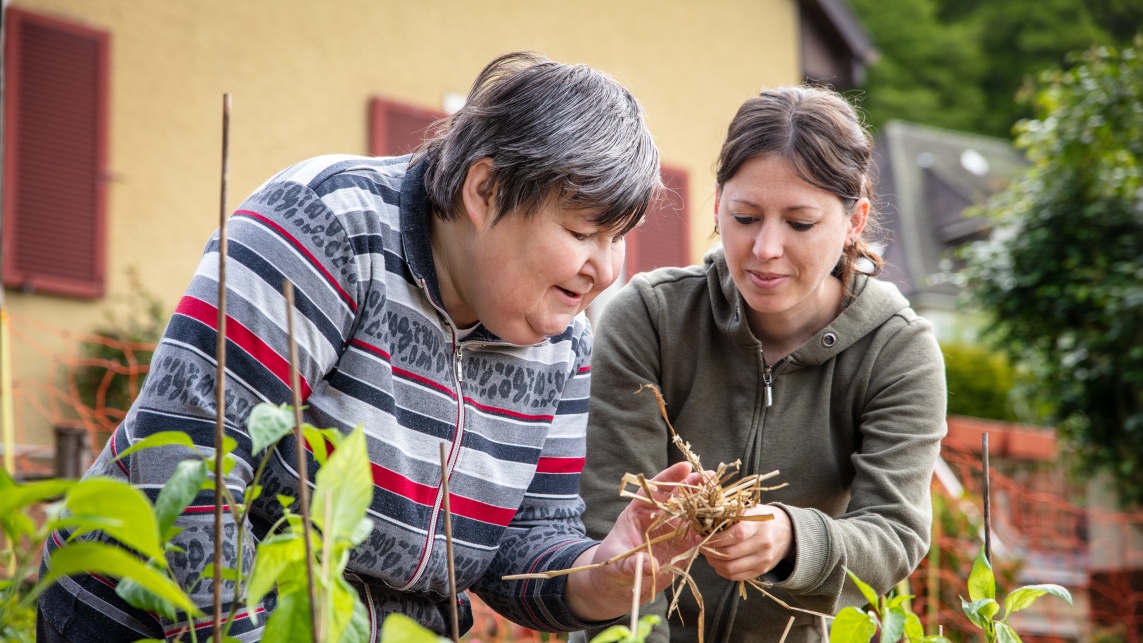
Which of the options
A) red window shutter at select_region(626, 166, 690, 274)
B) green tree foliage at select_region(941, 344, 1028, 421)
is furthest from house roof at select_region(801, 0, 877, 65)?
green tree foliage at select_region(941, 344, 1028, 421)

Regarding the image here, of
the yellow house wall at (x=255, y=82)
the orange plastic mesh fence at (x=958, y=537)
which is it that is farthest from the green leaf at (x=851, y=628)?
the yellow house wall at (x=255, y=82)

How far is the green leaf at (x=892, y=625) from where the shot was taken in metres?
0.97

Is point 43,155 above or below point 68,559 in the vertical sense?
above

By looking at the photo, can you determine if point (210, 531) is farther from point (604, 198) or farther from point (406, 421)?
point (604, 198)

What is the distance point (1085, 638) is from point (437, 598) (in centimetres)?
555

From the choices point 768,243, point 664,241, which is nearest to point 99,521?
point 768,243

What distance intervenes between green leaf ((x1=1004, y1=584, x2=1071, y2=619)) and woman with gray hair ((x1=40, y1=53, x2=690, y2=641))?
50 centimetres

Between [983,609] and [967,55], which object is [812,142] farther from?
→ [967,55]

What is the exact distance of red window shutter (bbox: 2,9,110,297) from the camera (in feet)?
19.9

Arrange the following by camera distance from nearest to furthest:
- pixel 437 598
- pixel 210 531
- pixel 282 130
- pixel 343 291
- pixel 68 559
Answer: pixel 68 559
pixel 210 531
pixel 343 291
pixel 437 598
pixel 282 130

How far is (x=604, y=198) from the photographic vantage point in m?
1.46

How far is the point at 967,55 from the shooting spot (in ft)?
80.9

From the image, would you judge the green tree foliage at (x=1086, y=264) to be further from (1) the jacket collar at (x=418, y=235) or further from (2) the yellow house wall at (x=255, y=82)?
(1) the jacket collar at (x=418, y=235)

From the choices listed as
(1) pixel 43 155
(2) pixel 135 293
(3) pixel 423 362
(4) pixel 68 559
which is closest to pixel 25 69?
(1) pixel 43 155
